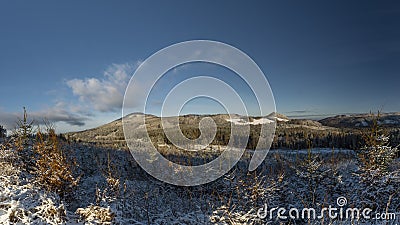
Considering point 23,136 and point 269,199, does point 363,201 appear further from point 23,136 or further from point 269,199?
point 23,136

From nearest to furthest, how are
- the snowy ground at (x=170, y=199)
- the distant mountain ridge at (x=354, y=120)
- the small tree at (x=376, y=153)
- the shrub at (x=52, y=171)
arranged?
the snowy ground at (x=170, y=199) < the shrub at (x=52, y=171) < the small tree at (x=376, y=153) < the distant mountain ridge at (x=354, y=120)

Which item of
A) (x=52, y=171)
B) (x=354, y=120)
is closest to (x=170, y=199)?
(x=52, y=171)

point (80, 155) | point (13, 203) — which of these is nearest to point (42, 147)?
point (13, 203)

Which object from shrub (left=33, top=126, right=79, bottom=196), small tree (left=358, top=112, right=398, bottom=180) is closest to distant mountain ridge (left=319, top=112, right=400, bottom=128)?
small tree (left=358, top=112, right=398, bottom=180)

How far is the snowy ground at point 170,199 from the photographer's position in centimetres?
580

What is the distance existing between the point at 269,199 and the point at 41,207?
857 centimetres

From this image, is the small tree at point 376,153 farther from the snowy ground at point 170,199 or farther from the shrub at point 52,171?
the shrub at point 52,171

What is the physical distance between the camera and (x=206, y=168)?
16.4 metres

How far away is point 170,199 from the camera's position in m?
10.7

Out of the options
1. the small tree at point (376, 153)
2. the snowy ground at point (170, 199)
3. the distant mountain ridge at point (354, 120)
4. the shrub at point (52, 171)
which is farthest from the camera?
the distant mountain ridge at point (354, 120)

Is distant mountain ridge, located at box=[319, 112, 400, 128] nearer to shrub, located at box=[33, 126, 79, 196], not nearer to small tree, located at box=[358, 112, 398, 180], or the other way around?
small tree, located at box=[358, 112, 398, 180]

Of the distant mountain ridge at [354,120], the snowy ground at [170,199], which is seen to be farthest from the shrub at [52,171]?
the distant mountain ridge at [354,120]

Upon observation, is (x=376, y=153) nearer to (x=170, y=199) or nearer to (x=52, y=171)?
(x=170, y=199)

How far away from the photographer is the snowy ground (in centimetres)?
580
